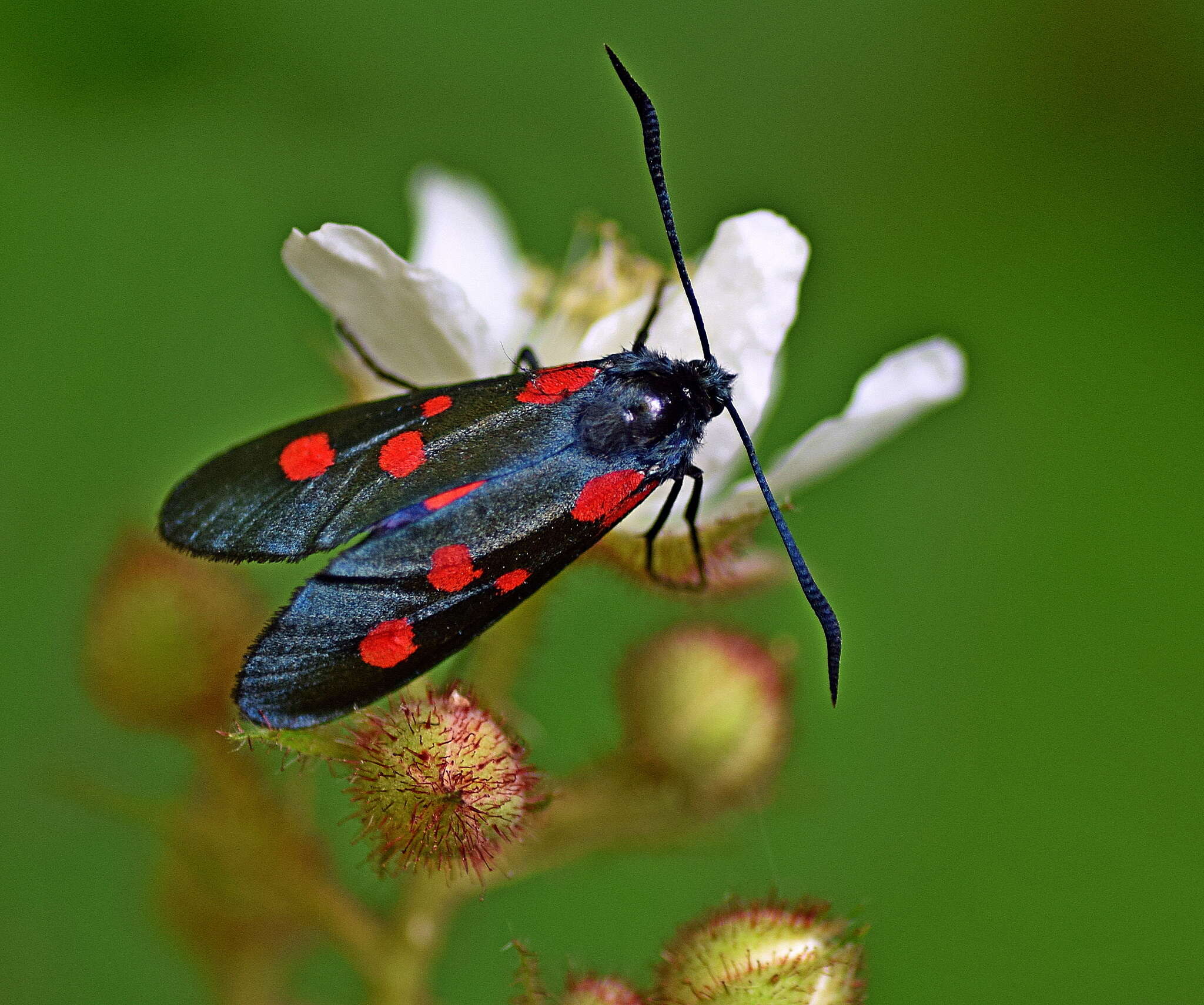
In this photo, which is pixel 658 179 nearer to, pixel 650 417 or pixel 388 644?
pixel 650 417

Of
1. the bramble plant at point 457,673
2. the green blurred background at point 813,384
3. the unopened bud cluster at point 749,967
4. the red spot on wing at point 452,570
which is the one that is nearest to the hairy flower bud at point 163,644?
the bramble plant at point 457,673

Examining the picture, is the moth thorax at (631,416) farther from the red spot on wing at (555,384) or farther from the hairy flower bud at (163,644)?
the hairy flower bud at (163,644)

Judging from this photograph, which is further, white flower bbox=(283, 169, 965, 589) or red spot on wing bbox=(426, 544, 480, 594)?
white flower bbox=(283, 169, 965, 589)

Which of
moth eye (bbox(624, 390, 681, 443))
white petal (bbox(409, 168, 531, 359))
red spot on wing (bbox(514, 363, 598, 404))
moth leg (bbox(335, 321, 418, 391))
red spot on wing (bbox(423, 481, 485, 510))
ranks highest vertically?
white petal (bbox(409, 168, 531, 359))

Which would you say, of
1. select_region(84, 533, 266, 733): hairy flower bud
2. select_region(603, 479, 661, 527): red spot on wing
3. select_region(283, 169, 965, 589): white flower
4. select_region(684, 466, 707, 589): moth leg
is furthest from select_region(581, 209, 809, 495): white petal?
select_region(84, 533, 266, 733): hairy flower bud

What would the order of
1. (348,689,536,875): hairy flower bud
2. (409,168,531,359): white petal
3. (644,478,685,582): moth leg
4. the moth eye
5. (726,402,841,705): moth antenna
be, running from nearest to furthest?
1. (348,689,536,875): hairy flower bud
2. (726,402,841,705): moth antenna
3. the moth eye
4. (644,478,685,582): moth leg
5. (409,168,531,359): white petal

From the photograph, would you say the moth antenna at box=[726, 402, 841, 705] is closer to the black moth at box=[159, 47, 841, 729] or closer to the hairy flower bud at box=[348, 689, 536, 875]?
the black moth at box=[159, 47, 841, 729]
